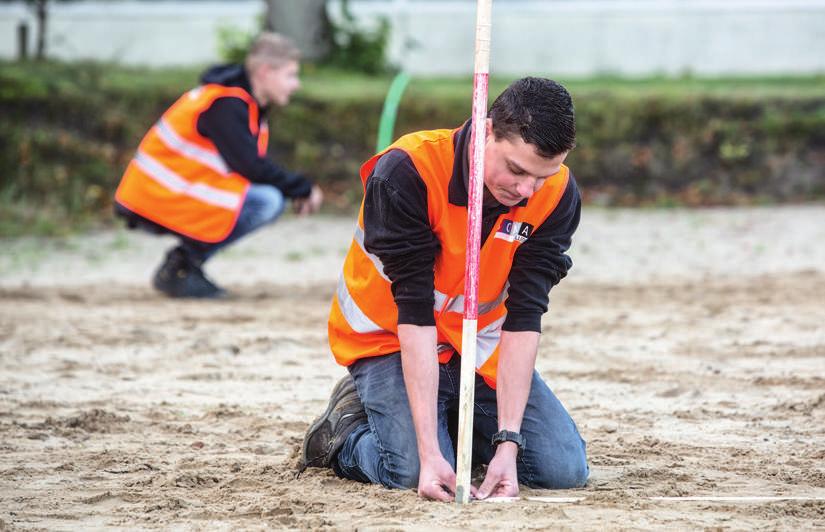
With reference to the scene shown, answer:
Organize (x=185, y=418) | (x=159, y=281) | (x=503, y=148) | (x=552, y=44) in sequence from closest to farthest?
1. (x=503, y=148)
2. (x=185, y=418)
3. (x=159, y=281)
4. (x=552, y=44)

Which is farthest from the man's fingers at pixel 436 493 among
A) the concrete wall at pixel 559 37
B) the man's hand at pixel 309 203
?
the concrete wall at pixel 559 37

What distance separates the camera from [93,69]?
12148mm

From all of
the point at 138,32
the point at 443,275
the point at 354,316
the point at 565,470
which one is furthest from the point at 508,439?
the point at 138,32

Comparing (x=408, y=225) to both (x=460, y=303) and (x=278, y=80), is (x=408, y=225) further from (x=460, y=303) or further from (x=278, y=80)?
(x=278, y=80)

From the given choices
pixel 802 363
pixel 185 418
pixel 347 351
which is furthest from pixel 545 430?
pixel 802 363

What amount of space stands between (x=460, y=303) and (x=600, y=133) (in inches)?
308

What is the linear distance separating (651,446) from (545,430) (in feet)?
1.92

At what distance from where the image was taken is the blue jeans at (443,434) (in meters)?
3.92

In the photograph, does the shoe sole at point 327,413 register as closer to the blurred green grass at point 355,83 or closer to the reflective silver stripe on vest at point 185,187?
the reflective silver stripe on vest at point 185,187

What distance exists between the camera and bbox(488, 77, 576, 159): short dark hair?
3.47m

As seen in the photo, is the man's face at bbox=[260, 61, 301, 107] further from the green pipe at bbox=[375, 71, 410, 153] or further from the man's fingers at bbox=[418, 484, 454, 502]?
the man's fingers at bbox=[418, 484, 454, 502]

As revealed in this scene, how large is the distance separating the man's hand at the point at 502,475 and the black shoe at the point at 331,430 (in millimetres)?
567

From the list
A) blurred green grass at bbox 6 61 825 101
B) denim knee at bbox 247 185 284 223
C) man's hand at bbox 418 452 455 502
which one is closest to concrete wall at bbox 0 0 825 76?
blurred green grass at bbox 6 61 825 101

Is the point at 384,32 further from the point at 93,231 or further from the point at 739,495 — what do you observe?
the point at 739,495
